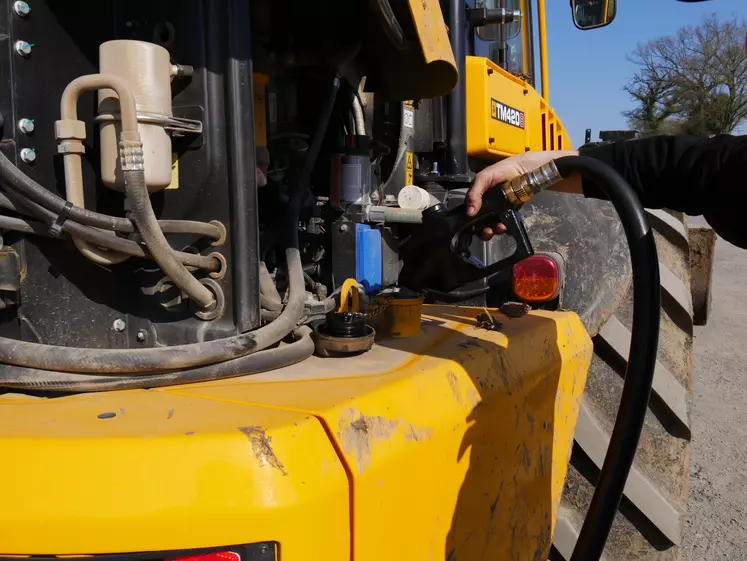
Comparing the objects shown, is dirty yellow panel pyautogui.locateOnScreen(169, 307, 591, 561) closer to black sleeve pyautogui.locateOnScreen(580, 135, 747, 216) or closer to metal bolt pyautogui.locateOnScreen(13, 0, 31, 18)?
black sleeve pyautogui.locateOnScreen(580, 135, 747, 216)

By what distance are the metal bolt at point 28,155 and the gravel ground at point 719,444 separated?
266 cm

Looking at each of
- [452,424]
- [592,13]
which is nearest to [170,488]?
[452,424]

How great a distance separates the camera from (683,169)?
1482 millimetres

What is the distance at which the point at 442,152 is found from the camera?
2.54 m

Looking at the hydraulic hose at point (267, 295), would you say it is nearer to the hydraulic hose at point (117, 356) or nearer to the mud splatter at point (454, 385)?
the hydraulic hose at point (117, 356)

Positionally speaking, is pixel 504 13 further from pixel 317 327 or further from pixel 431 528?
pixel 431 528

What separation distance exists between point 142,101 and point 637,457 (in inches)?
67.9

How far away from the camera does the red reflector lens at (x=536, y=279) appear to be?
6.19ft

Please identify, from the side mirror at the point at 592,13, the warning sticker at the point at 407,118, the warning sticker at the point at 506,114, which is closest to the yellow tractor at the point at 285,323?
the warning sticker at the point at 407,118

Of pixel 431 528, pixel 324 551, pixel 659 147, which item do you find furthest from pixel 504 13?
pixel 324 551

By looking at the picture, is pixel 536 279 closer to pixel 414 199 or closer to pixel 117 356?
pixel 414 199

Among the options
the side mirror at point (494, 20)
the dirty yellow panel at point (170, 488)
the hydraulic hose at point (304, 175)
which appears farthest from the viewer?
the side mirror at point (494, 20)

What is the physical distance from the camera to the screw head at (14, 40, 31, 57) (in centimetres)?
129

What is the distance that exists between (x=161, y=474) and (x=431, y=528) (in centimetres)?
52
